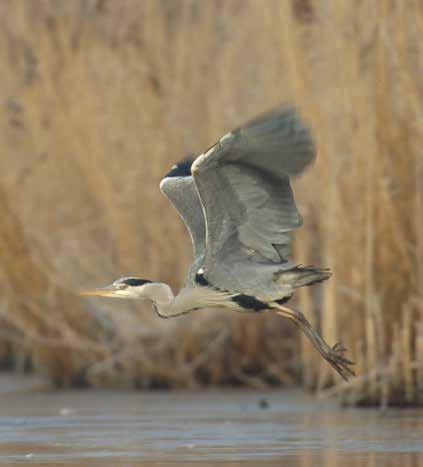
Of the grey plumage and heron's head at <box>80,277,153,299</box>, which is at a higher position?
the grey plumage

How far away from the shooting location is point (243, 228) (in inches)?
308

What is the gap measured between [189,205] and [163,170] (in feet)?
13.7

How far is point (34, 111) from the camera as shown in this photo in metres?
13.0

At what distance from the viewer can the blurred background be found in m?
10.5

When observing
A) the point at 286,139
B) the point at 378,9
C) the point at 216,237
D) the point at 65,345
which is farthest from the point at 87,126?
the point at 286,139

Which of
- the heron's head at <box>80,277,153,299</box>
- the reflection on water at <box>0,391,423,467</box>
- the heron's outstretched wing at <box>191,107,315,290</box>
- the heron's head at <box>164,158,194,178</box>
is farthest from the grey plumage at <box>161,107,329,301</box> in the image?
the reflection on water at <box>0,391,423,467</box>

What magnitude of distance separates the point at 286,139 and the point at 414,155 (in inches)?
139

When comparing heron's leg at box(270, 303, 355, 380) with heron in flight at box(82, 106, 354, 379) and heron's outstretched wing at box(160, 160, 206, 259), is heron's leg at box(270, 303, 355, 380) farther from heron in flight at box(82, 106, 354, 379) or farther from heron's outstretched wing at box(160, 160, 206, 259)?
heron's outstretched wing at box(160, 160, 206, 259)

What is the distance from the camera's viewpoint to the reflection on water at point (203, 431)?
773 centimetres

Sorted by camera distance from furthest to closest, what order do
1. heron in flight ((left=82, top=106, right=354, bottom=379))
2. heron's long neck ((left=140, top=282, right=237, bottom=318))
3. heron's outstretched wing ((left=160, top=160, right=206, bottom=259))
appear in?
1. heron's outstretched wing ((left=160, top=160, right=206, bottom=259))
2. heron's long neck ((left=140, top=282, right=237, bottom=318))
3. heron in flight ((left=82, top=106, right=354, bottom=379))

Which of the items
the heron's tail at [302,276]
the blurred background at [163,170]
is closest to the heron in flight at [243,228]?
the heron's tail at [302,276]

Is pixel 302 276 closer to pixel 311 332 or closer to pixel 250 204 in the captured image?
pixel 311 332

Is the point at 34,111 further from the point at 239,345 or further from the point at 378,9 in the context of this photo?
the point at 378,9

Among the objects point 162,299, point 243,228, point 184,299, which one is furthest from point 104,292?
point 243,228
